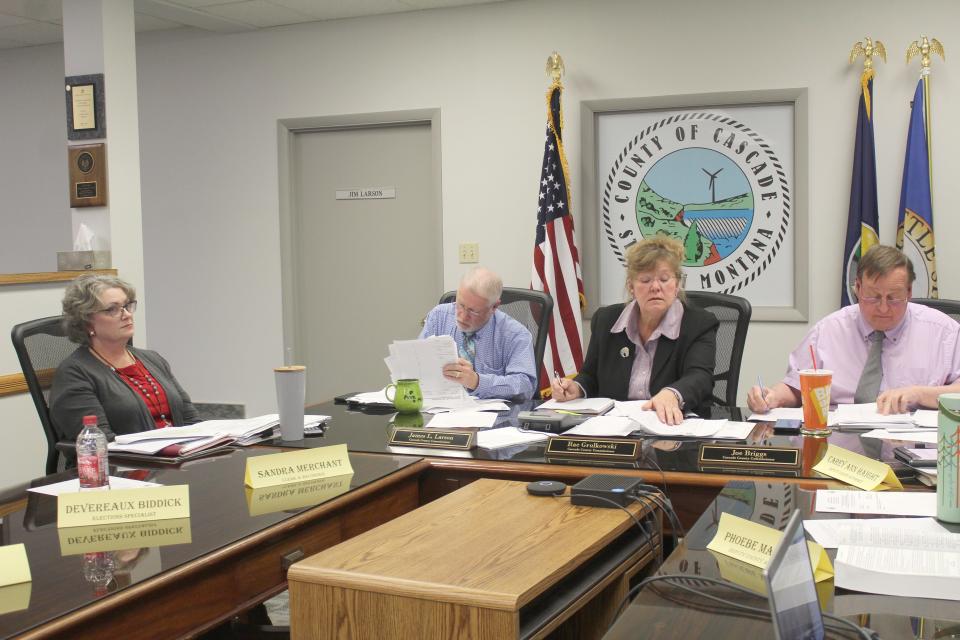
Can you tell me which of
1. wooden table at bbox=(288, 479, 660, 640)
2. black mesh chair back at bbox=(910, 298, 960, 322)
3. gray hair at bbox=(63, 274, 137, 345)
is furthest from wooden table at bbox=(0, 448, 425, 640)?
black mesh chair back at bbox=(910, 298, 960, 322)

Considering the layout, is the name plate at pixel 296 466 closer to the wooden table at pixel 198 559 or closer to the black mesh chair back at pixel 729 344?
the wooden table at pixel 198 559

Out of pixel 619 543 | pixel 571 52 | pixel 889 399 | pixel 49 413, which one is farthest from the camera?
pixel 571 52

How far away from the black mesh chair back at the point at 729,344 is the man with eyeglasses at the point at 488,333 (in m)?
0.56

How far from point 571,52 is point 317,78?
4.58ft

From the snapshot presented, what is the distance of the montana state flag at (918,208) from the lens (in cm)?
387

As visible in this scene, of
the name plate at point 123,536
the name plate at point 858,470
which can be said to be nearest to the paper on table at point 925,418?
the name plate at point 858,470

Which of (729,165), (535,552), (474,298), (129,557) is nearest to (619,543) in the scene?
(535,552)

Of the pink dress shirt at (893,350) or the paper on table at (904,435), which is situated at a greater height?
the pink dress shirt at (893,350)

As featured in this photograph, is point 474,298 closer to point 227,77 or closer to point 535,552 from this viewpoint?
point 535,552

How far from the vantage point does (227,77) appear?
512cm

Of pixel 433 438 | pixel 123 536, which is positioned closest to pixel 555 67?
pixel 433 438

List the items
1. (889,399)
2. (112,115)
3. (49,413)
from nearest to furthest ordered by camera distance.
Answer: (889,399) → (49,413) → (112,115)

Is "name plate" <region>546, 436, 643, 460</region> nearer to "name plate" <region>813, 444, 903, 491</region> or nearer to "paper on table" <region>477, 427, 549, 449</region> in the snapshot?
"paper on table" <region>477, 427, 549, 449</region>

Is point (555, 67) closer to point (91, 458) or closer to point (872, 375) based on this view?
point (872, 375)
